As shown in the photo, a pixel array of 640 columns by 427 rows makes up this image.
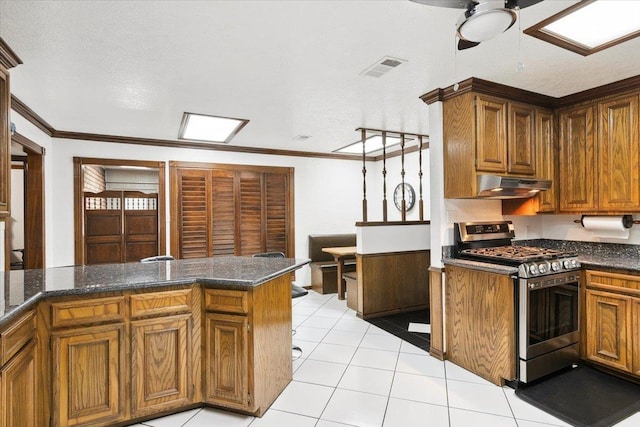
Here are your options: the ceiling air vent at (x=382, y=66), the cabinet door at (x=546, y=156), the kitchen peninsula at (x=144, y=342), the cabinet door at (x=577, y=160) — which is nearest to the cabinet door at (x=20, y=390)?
the kitchen peninsula at (x=144, y=342)

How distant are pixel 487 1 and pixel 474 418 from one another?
234 cm

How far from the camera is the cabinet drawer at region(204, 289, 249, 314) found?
216 cm

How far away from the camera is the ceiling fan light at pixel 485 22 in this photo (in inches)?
53.6

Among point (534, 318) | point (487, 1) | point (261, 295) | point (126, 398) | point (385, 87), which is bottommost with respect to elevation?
point (126, 398)

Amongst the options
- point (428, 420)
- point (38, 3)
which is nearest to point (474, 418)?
point (428, 420)

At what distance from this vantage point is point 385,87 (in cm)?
296

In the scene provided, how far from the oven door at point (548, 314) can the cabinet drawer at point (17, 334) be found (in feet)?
10.0

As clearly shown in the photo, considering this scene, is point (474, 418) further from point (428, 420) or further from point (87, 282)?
point (87, 282)

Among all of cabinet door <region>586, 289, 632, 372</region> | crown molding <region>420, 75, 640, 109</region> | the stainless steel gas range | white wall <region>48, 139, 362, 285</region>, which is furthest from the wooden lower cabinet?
white wall <region>48, 139, 362, 285</region>

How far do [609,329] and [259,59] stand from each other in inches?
135

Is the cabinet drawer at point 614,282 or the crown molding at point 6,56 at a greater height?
the crown molding at point 6,56

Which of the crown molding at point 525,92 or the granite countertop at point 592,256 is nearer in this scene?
the granite countertop at point 592,256

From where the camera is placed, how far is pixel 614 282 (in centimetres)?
264

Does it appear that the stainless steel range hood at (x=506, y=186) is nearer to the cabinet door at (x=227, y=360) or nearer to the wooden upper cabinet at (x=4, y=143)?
the cabinet door at (x=227, y=360)
